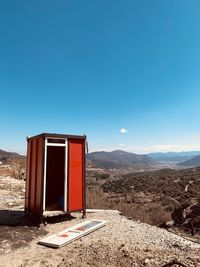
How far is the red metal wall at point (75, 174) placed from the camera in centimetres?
948

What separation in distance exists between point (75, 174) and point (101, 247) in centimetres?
351

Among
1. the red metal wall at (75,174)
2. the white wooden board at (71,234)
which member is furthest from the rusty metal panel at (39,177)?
the white wooden board at (71,234)

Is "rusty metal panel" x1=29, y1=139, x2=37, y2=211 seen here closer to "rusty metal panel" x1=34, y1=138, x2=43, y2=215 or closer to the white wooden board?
"rusty metal panel" x1=34, y1=138, x2=43, y2=215

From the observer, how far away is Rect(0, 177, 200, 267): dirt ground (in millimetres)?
5832

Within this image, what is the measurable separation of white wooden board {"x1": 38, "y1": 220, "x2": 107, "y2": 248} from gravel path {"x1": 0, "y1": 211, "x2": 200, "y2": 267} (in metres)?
0.14

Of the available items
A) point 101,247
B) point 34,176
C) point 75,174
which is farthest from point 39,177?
point 101,247

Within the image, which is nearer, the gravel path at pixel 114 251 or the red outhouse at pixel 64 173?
the gravel path at pixel 114 251

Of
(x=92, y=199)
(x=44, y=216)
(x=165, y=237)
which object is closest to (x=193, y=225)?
(x=165, y=237)

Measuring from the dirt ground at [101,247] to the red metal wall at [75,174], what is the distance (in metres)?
0.58

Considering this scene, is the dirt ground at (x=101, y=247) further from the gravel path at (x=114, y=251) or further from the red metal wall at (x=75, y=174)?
the red metal wall at (x=75, y=174)

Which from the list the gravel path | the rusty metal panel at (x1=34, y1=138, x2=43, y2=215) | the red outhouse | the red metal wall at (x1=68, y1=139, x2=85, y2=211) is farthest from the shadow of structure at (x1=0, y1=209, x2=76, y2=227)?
the gravel path

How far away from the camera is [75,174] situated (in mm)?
9680

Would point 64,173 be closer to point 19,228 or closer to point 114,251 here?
point 19,228

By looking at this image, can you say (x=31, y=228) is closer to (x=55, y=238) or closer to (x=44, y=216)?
(x=44, y=216)
